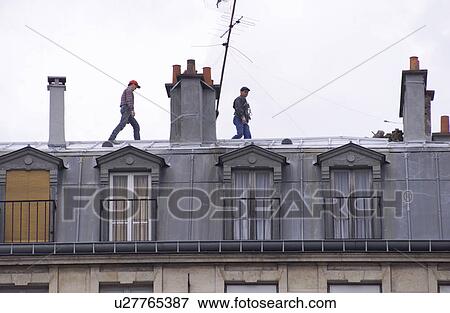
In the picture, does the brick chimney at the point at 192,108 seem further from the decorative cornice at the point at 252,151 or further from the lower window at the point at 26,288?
the lower window at the point at 26,288

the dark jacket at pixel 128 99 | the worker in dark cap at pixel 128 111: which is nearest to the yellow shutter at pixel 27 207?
the worker in dark cap at pixel 128 111

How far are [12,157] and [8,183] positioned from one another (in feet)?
2.21

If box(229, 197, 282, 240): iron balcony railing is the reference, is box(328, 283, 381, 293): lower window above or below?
below

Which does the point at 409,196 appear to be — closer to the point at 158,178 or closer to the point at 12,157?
the point at 158,178

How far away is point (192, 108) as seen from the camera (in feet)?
192

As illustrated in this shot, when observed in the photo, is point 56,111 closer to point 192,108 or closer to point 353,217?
point 192,108

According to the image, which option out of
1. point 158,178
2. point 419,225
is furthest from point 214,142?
point 419,225

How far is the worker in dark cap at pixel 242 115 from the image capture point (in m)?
60.7

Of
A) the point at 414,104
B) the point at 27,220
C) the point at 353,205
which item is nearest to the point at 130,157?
the point at 27,220

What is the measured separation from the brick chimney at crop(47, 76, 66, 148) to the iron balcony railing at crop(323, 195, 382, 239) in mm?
7486

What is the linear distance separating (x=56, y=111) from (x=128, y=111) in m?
2.15

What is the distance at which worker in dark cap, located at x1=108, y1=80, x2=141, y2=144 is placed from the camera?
198ft

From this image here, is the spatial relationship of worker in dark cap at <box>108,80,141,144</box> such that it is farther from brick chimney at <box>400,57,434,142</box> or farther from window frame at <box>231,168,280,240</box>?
brick chimney at <box>400,57,434,142</box>

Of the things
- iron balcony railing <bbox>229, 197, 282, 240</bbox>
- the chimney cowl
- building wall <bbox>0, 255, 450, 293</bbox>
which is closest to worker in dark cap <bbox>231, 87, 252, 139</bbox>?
the chimney cowl
